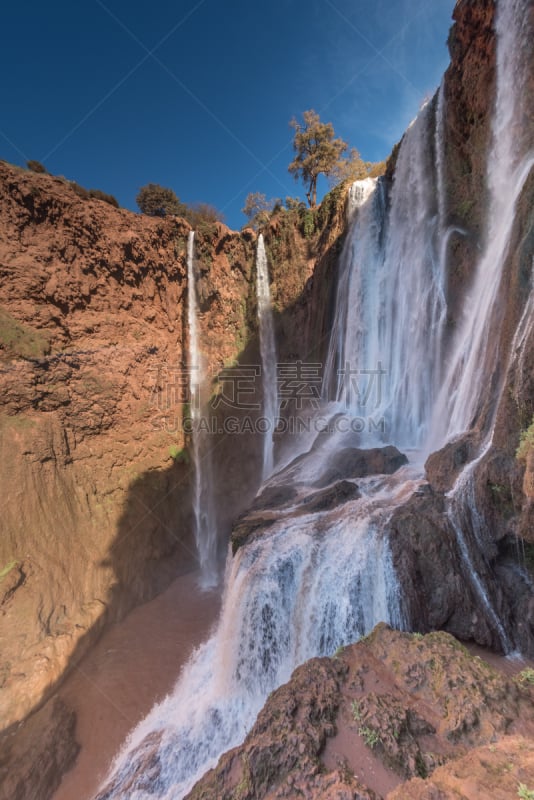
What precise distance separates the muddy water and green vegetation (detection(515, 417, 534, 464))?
7654mm

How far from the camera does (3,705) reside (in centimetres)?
657

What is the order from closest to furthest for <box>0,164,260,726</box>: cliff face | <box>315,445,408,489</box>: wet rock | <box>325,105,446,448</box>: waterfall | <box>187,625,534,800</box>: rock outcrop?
<box>187,625,534,800</box>: rock outcrop < <box>315,445,408,489</box>: wet rock < <box>0,164,260,726</box>: cliff face < <box>325,105,446,448</box>: waterfall

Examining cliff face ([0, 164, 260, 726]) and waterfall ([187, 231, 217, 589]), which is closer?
cliff face ([0, 164, 260, 726])

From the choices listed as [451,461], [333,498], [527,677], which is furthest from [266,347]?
[527,677]

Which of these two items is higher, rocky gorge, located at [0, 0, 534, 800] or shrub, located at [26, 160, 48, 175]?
shrub, located at [26, 160, 48, 175]

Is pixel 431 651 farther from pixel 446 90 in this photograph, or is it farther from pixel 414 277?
pixel 446 90

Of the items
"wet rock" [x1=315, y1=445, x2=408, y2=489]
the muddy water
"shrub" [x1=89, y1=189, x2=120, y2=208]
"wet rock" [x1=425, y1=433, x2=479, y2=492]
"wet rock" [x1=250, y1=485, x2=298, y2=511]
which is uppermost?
"shrub" [x1=89, y1=189, x2=120, y2=208]

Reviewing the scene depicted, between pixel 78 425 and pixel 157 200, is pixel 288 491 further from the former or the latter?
pixel 157 200

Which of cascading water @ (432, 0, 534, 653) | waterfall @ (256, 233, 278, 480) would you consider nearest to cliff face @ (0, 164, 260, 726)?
waterfall @ (256, 233, 278, 480)

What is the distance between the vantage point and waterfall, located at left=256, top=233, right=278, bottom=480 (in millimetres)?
16094

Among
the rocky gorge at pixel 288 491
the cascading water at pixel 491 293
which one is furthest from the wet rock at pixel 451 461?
the cascading water at pixel 491 293

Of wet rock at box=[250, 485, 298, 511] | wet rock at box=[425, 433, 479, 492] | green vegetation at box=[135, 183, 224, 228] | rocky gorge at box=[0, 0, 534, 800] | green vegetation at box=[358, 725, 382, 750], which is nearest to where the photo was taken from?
green vegetation at box=[358, 725, 382, 750]

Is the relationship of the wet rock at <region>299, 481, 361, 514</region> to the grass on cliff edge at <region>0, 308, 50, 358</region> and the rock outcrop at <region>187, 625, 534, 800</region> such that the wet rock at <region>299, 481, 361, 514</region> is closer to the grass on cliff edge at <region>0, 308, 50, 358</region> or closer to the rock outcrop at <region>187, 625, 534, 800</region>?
the rock outcrop at <region>187, 625, 534, 800</region>

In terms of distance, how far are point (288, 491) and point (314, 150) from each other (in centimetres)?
2193
